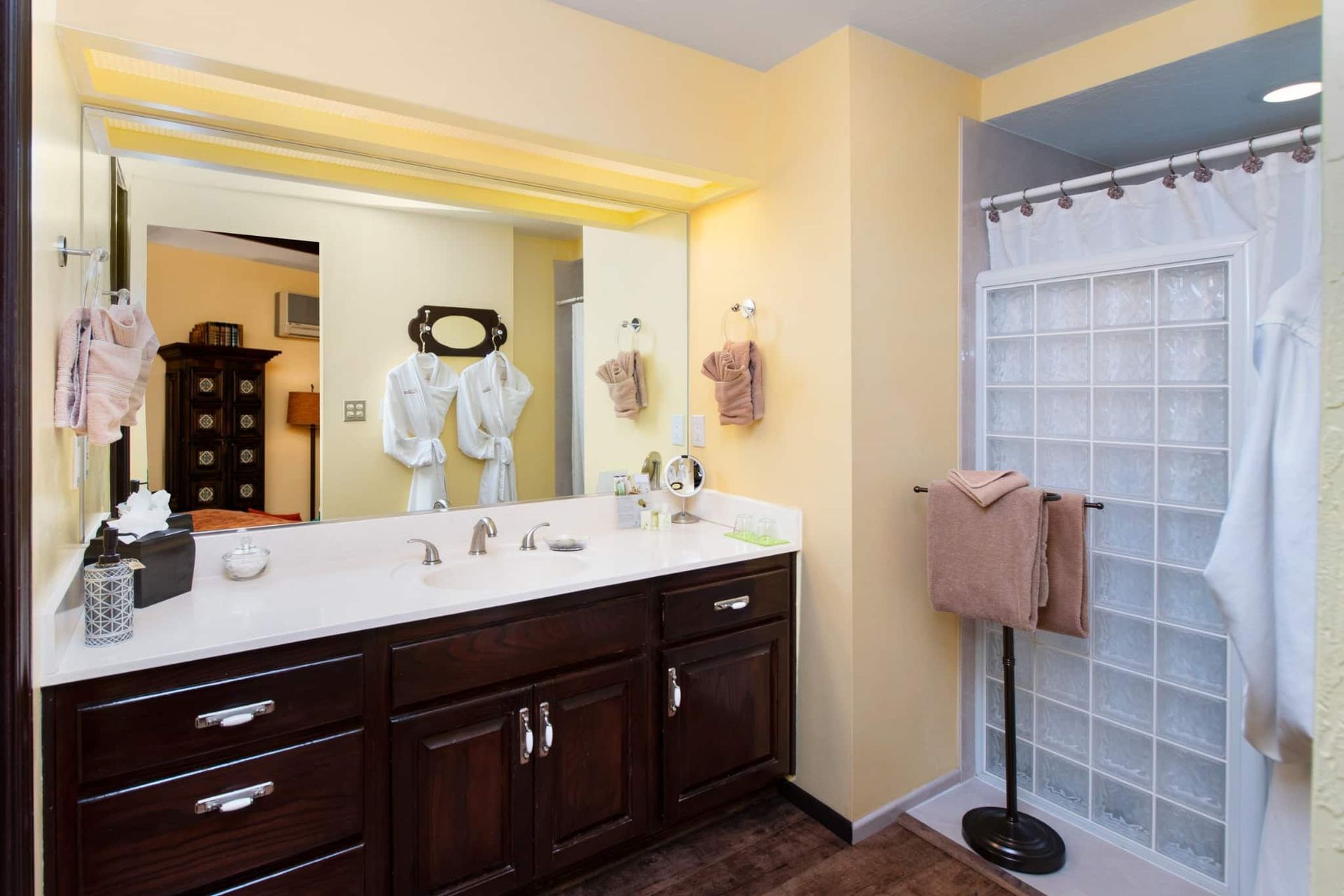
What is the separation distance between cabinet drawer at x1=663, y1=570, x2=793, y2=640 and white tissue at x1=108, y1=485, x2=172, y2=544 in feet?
4.33

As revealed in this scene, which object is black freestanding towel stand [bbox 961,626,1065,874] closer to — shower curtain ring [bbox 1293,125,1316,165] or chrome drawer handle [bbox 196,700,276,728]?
shower curtain ring [bbox 1293,125,1316,165]

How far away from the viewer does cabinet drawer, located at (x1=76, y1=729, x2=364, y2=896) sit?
1.30 metres

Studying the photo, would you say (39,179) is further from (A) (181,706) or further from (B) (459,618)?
(B) (459,618)

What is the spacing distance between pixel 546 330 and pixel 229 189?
998 millimetres

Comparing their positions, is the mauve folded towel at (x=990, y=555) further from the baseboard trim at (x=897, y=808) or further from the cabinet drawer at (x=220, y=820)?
the cabinet drawer at (x=220, y=820)

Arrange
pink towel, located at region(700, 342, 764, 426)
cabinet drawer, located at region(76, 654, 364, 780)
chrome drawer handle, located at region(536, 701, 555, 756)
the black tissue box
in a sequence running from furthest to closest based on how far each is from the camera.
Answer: pink towel, located at region(700, 342, 764, 426) → chrome drawer handle, located at region(536, 701, 555, 756) → the black tissue box → cabinet drawer, located at region(76, 654, 364, 780)

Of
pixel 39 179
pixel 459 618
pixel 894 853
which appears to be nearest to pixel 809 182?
pixel 459 618

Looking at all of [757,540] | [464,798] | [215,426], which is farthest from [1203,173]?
[215,426]

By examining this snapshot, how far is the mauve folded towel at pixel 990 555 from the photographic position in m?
1.99

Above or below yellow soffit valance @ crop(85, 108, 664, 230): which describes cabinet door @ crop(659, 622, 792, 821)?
below

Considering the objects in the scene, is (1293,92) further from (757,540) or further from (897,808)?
(897,808)

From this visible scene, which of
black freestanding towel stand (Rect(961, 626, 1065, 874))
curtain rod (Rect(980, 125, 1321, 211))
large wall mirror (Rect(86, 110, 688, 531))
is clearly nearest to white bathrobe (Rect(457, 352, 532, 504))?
large wall mirror (Rect(86, 110, 688, 531))

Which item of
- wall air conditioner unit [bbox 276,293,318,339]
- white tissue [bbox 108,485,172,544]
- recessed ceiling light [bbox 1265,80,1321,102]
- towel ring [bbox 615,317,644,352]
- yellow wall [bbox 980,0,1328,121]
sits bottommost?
white tissue [bbox 108,485,172,544]

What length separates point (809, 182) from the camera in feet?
7.48
